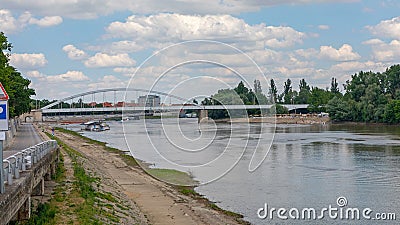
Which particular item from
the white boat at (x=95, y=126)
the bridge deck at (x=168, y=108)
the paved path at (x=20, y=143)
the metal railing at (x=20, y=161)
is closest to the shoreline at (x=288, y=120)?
the bridge deck at (x=168, y=108)

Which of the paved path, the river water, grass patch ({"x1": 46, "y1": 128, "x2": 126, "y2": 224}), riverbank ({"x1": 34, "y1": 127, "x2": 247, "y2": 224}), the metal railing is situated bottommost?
the river water

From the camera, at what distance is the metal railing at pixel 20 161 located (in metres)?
13.4

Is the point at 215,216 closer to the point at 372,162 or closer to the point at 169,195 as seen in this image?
the point at 169,195

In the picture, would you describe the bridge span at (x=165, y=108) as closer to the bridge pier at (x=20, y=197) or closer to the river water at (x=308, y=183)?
the river water at (x=308, y=183)

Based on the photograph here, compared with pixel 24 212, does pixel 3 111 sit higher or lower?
higher

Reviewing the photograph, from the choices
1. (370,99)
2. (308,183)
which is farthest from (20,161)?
(370,99)

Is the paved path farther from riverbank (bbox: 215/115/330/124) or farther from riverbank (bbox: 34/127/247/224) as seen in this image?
riverbank (bbox: 215/115/330/124)

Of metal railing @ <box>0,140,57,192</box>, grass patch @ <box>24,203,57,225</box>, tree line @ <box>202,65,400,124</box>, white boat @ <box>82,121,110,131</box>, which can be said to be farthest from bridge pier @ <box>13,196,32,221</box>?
white boat @ <box>82,121,110,131</box>

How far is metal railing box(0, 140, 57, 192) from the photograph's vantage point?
1343cm

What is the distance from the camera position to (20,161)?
16.5 m

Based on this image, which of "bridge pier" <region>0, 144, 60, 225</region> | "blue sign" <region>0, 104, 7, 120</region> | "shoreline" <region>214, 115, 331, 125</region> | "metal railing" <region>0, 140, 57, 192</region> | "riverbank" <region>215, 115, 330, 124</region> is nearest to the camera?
"blue sign" <region>0, 104, 7, 120</region>

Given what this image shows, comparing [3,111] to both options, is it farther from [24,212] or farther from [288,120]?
[288,120]

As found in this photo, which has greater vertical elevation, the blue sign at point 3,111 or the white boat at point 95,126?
the blue sign at point 3,111

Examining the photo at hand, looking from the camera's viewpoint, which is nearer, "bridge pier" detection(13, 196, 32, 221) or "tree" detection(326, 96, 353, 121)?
"bridge pier" detection(13, 196, 32, 221)
